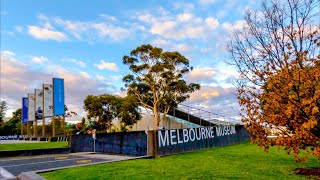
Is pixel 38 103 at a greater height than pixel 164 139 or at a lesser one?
greater

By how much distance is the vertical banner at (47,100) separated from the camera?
3888 centimetres

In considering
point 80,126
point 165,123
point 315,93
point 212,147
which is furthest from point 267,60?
point 80,126

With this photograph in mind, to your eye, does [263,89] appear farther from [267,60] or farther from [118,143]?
[118,143]

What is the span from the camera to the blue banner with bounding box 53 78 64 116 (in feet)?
121

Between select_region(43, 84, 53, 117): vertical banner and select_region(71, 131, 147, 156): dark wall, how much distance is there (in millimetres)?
19779

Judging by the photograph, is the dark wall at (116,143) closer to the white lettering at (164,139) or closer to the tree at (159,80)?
the white lettering at (164,139)

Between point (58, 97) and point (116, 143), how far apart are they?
72.7ft

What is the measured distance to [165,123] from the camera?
4009 cm

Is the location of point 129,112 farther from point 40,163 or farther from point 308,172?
point 308,172

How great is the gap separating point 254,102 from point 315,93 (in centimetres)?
171

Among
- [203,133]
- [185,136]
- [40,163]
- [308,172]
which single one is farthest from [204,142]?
[308,172]

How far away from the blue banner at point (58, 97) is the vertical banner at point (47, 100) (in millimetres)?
2369

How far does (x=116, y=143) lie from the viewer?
17516 millimetres

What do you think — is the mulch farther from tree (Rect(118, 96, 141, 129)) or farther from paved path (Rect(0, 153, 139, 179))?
tree (Rect(118, 96, 141, 129))
